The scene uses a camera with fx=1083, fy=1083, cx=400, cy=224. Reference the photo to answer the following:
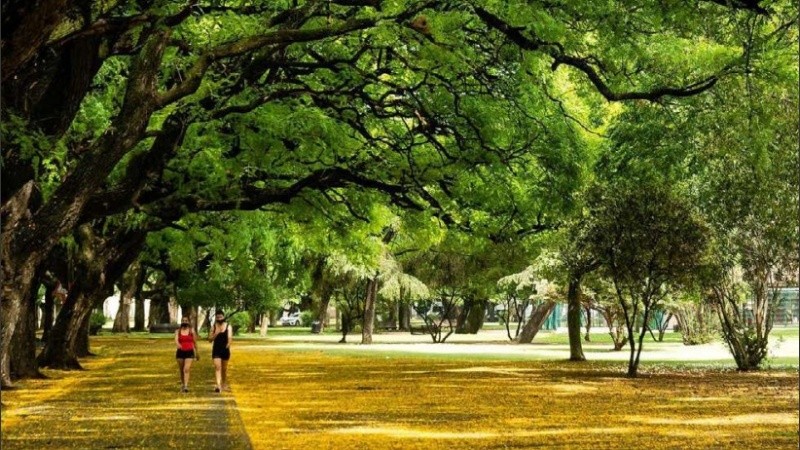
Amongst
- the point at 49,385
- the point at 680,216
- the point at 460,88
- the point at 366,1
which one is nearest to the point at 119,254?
the point at 49,385

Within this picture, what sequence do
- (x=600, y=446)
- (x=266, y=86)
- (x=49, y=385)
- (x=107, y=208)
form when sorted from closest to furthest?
1. (x=600, y=446)
2. (x=107, y=208)
3. (x=266, y=86)
4. (x=49, y=385)

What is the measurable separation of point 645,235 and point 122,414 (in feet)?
51.8

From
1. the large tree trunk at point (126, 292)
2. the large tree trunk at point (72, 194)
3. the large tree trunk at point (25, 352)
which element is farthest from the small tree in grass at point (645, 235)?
the large tree trunk at point (126, 292)

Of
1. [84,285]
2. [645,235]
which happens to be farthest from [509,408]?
[84,285]

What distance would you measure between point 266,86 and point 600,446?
1147 centimetres

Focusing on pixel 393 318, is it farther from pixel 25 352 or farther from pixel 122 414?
pixel 122 414

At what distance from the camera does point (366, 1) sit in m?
16.4

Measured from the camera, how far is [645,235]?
93.9 ft

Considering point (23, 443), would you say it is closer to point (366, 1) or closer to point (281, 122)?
point (366, 1)

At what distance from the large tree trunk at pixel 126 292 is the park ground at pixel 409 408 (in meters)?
32.2

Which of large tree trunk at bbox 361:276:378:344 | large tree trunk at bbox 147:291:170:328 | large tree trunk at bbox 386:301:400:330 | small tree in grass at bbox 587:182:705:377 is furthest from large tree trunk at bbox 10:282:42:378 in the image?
large tree trunk at bbox 386:301:400:330

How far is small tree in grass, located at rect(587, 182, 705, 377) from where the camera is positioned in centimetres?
2844

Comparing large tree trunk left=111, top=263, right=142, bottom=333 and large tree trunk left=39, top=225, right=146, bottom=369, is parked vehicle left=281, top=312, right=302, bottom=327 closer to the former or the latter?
large tree trunk left=111, top=263, right=142, bottom=333

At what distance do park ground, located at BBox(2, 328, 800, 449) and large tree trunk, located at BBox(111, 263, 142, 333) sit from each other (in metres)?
32.2
